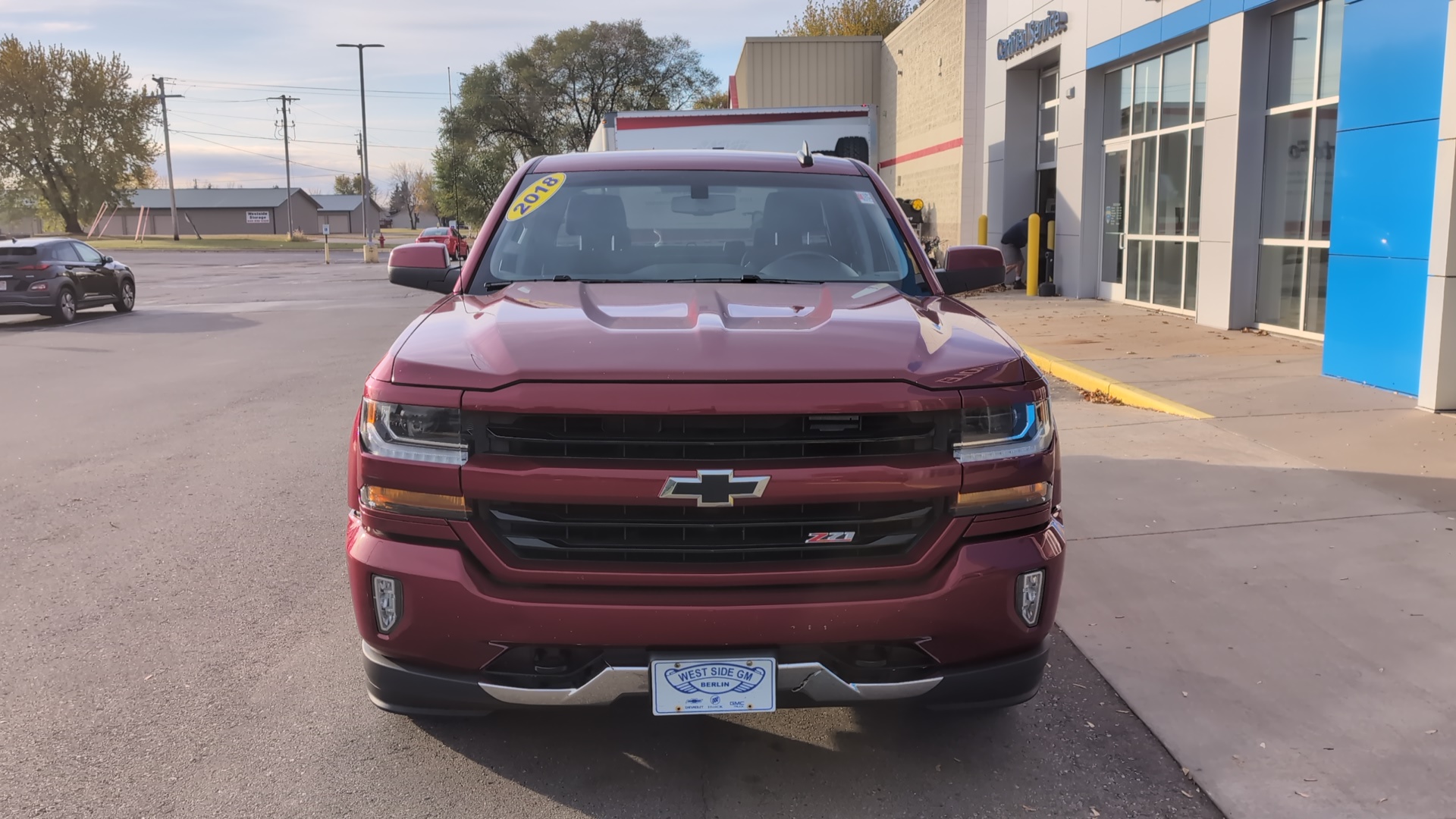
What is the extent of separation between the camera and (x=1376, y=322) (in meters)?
8.76

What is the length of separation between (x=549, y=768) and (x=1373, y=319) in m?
7.95

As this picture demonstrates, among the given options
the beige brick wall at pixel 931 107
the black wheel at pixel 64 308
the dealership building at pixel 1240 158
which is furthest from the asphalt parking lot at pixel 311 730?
the beige brick wall at pixel 931 107

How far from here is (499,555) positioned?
9.39 ft


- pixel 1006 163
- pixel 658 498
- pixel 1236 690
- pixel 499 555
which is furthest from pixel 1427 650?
pixel 1006 163

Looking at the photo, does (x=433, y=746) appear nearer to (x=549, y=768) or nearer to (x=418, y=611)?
(x=549, y=768)

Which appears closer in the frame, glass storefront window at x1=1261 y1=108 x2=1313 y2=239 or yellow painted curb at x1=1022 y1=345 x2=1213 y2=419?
yellow painted curb at x1=1022 y1=345 x2=1213 y2=419

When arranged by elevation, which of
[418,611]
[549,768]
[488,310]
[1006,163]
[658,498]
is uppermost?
[1006,163]

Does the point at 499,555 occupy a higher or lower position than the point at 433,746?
higher

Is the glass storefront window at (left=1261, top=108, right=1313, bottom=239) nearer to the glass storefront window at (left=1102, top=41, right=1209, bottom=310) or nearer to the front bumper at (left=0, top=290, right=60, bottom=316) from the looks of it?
the glass storefront window at (left=1102, top=41, right=1209, bottom=310)

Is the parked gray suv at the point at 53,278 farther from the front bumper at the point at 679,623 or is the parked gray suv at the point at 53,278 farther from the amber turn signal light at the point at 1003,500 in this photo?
the amber turn signal light at the point at 1003,500

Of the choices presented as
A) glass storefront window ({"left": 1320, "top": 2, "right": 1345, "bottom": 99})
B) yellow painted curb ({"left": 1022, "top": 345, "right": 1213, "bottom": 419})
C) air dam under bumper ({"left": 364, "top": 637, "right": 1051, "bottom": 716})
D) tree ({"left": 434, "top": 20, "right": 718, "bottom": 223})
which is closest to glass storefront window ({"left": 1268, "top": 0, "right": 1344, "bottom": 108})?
glass storefront window ({"left": 1320, "top": 2, "right": 1345, "bottom": 99})

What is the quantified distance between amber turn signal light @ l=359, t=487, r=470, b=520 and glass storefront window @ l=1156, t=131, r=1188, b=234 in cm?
1352

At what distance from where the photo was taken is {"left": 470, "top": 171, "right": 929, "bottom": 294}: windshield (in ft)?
14.0

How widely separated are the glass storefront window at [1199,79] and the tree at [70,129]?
80031 millimetres
